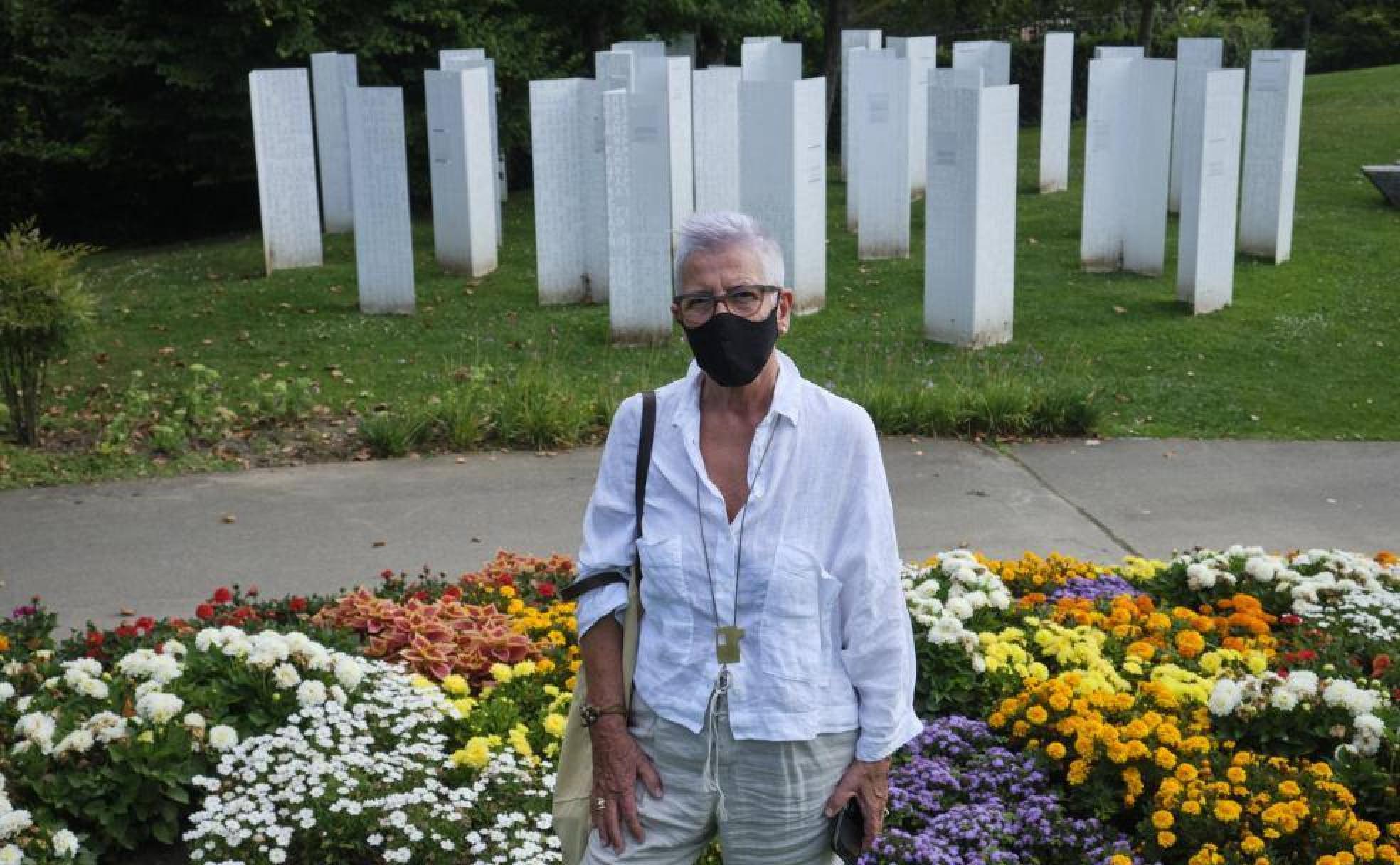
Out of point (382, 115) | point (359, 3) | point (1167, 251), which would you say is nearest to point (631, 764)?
point (382, 115)

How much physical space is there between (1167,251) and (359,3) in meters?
10.6

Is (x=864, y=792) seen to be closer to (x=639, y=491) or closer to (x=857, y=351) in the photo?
(x=639, y=491)

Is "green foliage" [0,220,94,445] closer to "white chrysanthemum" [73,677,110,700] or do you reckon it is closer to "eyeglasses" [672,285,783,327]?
"white chrysanthemum" [73,677,110,700]

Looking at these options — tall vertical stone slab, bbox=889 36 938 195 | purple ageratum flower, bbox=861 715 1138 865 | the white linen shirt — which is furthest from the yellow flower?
tall vertical stone slab, bbox=889 36 938 195

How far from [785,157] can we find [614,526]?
9.09 m

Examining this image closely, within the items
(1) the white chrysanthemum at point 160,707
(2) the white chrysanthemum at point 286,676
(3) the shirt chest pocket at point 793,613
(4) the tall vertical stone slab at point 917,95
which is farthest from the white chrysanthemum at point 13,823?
(4) the tall vertical stone slab at point 917,95

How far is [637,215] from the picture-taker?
39.0 ft

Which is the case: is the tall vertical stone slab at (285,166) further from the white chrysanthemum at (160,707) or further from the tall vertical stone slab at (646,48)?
the white chrysanthemum at (160,707)

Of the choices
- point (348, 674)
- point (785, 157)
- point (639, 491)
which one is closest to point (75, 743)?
point (348, 674)

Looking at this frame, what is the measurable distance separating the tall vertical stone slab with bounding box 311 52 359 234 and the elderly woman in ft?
47.3

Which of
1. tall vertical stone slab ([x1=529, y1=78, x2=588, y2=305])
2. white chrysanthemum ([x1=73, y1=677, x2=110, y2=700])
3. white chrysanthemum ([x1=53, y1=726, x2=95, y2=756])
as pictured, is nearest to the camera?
white chrysanthemum ([x1=53, y1=726, x2=95, y2=756])

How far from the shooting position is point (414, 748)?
5.02 metres

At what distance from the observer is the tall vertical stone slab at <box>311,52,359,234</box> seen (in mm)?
17844

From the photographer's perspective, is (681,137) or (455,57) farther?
(455,57)
